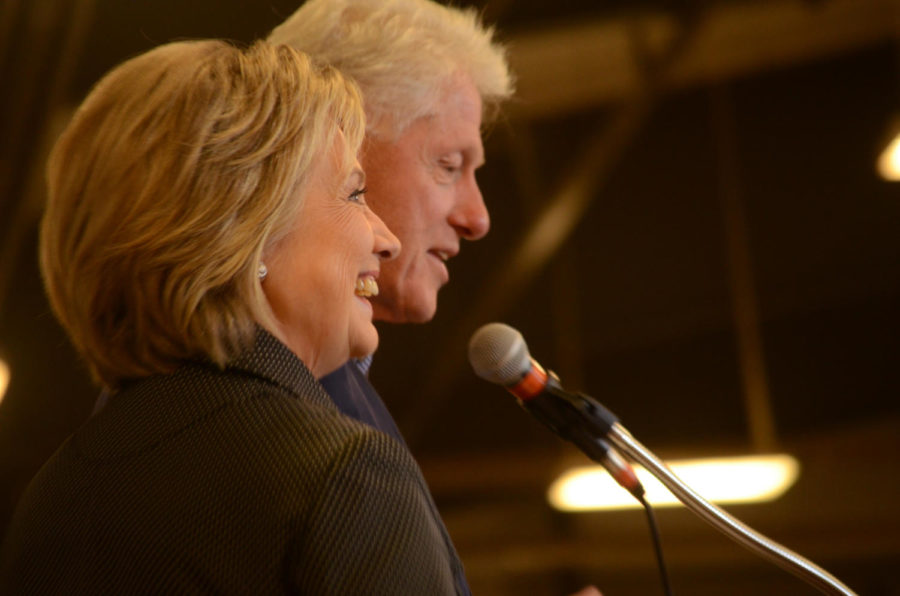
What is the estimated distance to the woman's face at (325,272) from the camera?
3.43 ft

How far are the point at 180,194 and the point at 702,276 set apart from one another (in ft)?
14.0

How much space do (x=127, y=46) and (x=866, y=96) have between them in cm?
337

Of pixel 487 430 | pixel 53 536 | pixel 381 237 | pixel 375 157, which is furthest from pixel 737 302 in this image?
pixel 53 536

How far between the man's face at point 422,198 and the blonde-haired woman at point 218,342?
1.64ft

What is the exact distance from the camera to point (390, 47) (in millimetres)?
1712

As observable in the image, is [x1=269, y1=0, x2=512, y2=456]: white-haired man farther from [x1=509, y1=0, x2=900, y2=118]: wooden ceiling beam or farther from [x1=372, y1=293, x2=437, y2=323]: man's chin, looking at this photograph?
[x1=509, y1=0, x2=900, y2=118]: wooden ceiling beam

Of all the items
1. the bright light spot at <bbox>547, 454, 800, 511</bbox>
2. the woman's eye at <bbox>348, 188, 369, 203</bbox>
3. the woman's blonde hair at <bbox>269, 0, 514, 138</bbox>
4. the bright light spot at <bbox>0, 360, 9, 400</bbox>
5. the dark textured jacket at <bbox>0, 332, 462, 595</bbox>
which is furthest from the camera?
the bright light spot at <bbox>547, 454, 800, 511</bbox>

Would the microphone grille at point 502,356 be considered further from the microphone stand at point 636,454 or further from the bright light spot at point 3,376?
the bright light spot at point 3,376

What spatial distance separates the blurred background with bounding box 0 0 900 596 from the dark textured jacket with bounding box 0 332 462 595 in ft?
11.7

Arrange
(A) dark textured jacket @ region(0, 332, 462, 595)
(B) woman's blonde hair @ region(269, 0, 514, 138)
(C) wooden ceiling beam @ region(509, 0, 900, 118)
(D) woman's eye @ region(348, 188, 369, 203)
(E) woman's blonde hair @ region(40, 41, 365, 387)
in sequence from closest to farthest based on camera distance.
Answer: (A) dark textured jacket @ region(0, 332, 462, 595)
(E) woman's blonde hair @ region(40, 41, 365, 387)
(D) woman's eye @ region(348, 188, 369, 203)
(B) woman's blonde hair @ region(269, 0, 514, 138)
(C) wooden ceiling beam @ region(509, 0, 900, 118)

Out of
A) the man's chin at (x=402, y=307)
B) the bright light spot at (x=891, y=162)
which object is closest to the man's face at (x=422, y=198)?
the man's chin at (x=402, y=307)

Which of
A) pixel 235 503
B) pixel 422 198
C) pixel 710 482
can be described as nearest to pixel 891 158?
pixel 710 482

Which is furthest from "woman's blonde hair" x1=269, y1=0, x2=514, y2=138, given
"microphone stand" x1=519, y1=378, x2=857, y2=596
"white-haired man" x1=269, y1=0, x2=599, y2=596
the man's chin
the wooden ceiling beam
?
the wooden ceiling beam

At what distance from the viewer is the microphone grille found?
121cm
